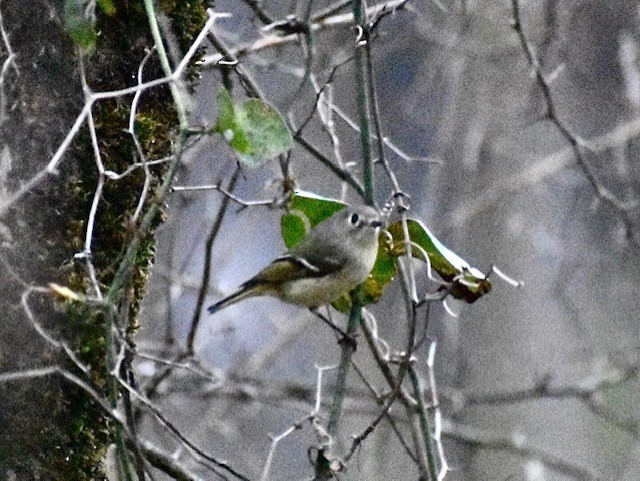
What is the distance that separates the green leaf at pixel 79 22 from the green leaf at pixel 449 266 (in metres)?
0.75

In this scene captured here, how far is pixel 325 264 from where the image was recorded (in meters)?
2.43

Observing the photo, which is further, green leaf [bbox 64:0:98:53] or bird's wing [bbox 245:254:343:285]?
bird's wing [bbox 245:254:343:285]

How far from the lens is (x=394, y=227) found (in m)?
2.41

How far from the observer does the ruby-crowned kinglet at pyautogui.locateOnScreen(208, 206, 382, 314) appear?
2344 mm

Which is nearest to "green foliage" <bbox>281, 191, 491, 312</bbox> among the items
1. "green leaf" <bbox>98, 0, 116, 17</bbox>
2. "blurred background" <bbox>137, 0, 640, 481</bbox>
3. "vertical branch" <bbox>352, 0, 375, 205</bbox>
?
"vertical branch" <bbox>352, 0, 375, 205</bbox>

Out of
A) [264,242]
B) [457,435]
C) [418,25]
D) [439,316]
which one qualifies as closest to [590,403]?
[457,435]

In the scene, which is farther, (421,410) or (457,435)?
(457,435)

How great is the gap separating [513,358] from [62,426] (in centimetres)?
520

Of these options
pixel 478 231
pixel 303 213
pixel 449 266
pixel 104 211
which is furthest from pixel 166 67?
→ pixel 478 231

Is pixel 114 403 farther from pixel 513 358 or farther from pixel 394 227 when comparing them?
pixel 513 358

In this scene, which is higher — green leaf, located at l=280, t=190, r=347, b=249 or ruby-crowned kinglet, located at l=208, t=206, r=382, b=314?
green leaf, located at l=280, t=190, r=347, b=249

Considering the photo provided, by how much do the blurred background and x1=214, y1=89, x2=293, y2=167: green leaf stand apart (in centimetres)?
319

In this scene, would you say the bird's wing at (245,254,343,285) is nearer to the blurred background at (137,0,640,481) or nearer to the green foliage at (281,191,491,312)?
the green foliage at (281,191,491,312)

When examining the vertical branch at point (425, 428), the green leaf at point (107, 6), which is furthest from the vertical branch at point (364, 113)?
the green leaf at point (107, 6)
